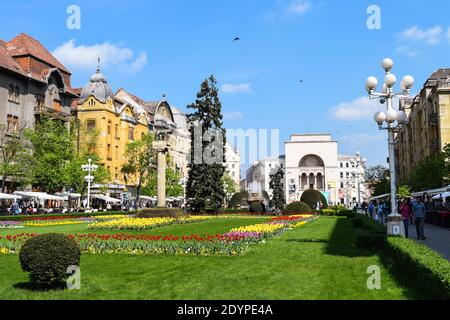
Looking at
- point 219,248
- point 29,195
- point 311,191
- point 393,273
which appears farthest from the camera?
point 311,191

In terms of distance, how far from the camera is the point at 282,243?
16.9 m

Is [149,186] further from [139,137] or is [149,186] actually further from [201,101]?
[201,101]

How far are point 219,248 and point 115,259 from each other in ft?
9.51

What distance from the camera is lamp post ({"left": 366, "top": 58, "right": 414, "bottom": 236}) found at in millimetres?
15844

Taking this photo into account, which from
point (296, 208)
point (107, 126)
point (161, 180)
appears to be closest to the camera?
point (161, 180)

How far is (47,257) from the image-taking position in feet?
27.9

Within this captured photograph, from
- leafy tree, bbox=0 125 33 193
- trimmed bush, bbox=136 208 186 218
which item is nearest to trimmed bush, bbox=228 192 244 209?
leafy tree, bbox=0 125 33 193

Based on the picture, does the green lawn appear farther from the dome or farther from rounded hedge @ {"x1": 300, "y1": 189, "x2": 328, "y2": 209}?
the dome

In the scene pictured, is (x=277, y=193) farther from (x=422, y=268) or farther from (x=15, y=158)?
(x=422, y=268)

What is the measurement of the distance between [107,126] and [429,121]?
127ft

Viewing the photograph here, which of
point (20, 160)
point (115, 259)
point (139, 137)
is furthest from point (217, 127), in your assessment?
point (115, 259)

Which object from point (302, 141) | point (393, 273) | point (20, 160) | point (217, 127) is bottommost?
point (393, 273)

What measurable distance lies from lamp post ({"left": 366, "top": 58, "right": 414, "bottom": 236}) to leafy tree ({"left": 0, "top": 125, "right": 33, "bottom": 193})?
33.3 meters

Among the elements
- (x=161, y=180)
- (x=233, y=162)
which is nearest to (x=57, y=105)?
(x=161, y=180)
